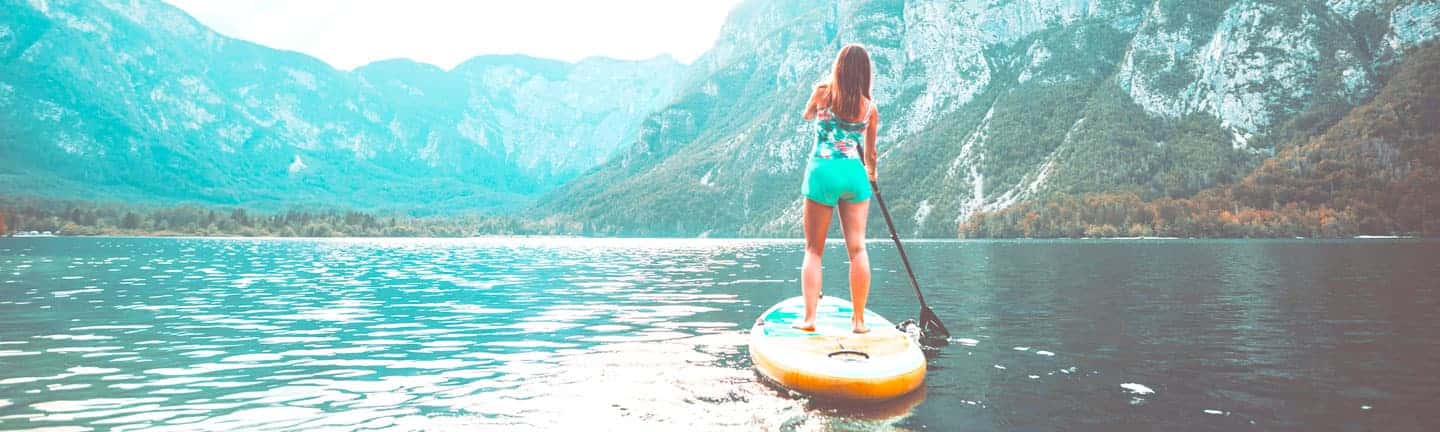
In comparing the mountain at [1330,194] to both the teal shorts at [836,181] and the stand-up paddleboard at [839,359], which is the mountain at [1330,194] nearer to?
the stand-up paddleboard at [839,359]

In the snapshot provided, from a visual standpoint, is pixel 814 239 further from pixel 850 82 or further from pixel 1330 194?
pixel 1330 194

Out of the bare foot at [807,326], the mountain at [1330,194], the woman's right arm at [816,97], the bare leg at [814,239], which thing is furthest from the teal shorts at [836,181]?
the mountain at [1330,194]

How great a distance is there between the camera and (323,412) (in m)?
9.23

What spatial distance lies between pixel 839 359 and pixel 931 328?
6.70m

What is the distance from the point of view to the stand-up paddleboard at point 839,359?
29.8 ft

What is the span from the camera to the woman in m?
10.9

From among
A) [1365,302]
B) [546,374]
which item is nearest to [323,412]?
[546,374]

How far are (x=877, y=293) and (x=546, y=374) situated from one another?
2004 cm

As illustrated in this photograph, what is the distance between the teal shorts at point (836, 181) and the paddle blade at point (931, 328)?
225 inches

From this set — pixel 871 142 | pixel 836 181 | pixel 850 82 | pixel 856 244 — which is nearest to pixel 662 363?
pixel 856 244

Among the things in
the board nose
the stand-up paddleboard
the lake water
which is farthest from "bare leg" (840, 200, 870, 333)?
the lake water

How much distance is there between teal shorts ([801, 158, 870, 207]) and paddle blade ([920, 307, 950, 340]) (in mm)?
5714

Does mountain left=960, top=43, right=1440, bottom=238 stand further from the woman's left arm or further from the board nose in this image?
the board nose

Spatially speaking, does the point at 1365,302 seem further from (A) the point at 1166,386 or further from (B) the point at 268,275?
(B) the point at 268,275
